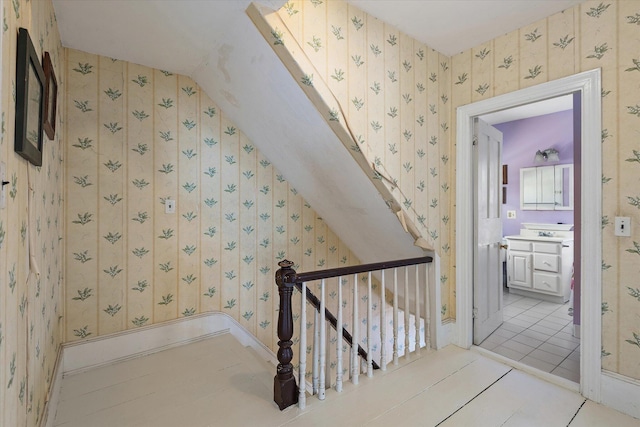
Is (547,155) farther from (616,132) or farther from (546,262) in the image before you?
(616,132)

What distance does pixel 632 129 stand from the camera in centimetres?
164

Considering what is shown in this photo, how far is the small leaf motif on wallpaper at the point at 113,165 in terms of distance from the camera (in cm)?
205

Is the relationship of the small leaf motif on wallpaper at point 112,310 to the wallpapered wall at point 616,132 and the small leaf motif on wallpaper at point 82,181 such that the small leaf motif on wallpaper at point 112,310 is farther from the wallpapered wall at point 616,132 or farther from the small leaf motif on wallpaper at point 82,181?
the wallpapered wall at point 616,132

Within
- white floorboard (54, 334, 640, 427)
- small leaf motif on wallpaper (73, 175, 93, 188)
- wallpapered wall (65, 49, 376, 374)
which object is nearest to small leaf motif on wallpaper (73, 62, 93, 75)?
wallpapered wall (65, 49, 376, 374)

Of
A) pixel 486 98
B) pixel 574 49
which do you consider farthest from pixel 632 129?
pixel 486 98

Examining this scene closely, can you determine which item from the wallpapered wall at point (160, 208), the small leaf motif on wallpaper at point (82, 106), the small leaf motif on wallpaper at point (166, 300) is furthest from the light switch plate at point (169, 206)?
the small leaf motif on wallpaper at point (82, 106)

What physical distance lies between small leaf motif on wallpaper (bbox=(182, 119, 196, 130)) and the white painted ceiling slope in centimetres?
26

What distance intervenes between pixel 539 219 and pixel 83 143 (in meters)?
5.38

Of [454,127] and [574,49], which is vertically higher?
[574,49]

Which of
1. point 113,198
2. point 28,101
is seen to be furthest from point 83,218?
point 28,101

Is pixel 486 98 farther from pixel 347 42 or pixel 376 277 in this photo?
pixel 376 277

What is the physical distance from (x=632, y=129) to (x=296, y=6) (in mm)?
1939

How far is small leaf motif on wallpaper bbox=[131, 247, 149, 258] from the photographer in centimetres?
215

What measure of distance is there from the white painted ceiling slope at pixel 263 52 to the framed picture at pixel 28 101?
0.76m
